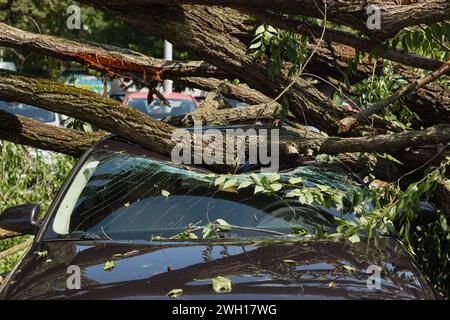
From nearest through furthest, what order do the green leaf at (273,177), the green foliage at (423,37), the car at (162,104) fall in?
the green leaf at (273,177) < the green foliage at (423,37) < the car at (162,104)

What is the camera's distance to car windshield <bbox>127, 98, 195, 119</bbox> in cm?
1738

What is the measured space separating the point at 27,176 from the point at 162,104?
829 centimetres

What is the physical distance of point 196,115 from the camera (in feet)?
22.8

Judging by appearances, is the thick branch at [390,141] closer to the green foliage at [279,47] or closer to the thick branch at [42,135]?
the green foliage at [279,47]

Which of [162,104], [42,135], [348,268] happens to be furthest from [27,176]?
[162,104]

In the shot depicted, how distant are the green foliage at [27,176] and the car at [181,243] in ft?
11.9

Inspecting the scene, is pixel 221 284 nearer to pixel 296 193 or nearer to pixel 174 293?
pixel 174 293

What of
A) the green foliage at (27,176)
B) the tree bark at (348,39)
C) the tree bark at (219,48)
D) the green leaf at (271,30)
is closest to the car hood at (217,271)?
the tree bark at (348,39)

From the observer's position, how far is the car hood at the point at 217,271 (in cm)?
336

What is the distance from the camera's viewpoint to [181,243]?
4.09 m

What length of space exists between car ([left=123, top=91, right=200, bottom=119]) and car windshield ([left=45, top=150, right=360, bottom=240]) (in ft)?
39.7
